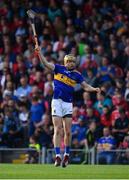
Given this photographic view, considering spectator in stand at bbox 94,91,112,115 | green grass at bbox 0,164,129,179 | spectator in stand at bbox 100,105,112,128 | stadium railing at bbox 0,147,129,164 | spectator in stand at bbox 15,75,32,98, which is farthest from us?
spectator in stand at bbox 15,75,32,98

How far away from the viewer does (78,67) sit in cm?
2620

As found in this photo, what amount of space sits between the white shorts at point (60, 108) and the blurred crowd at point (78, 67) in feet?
15.8

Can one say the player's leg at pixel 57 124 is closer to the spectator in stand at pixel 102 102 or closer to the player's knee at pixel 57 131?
the player's knee at pixel 57 131

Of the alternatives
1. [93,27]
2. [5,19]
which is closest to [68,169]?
[93,27]

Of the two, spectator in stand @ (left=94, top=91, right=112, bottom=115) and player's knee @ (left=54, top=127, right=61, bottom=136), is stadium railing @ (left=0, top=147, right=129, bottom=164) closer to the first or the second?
spectator in stand @ (left=94, top=91, right=112, bottom=115)

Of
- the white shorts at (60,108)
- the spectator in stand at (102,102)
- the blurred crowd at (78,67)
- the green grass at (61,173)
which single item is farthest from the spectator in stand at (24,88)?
the white shorts at (60,108)

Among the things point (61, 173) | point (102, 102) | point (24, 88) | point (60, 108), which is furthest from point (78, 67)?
point (61, 173)

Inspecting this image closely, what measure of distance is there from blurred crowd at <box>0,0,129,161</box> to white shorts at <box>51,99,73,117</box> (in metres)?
4.81

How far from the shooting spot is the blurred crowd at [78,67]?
2402 centimetres

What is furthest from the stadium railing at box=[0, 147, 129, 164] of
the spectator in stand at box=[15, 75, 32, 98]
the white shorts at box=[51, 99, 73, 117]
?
the white shorts at box=[51, 99, 73, 117]

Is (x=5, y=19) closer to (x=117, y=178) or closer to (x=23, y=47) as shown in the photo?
(x=23, y=47)

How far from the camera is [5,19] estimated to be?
30016 millimetres

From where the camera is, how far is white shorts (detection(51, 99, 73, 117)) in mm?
18109

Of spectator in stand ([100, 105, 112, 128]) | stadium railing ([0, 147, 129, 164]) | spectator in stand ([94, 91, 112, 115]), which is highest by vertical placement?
spectator in stand ([94, 91, 112, 115])
